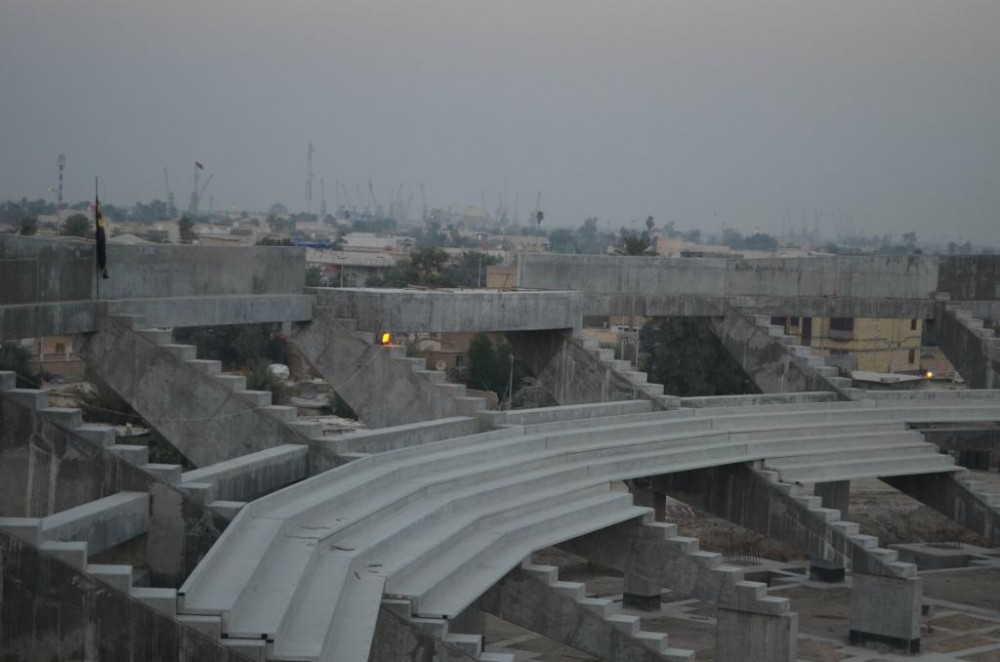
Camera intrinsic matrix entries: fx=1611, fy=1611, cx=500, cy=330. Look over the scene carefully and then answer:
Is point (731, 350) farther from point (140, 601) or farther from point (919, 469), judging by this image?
point (140, 601)

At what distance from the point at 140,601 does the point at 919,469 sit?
17.0 metres

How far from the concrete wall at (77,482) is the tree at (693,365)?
29.1 metres

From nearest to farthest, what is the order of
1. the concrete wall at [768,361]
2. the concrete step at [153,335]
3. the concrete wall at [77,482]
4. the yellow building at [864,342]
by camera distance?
the concrete wall at [77,482]
the concrete step at [153,335]
the concrete wall at [768,361]
the yellow building at [864,342]

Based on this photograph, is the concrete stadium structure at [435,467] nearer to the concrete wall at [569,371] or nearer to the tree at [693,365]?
the concrete wall at [569,371]

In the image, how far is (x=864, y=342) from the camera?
173 feet

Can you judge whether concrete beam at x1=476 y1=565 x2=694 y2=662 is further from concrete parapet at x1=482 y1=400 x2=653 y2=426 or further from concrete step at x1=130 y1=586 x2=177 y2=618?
concrete step at x1=130 y1=586 x2=177 y2=618

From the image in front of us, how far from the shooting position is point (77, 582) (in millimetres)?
11414

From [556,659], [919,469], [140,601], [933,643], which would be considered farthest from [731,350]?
[140,601]

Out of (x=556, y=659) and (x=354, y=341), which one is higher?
(x=354, y=341)

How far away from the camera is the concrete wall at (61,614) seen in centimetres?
1131

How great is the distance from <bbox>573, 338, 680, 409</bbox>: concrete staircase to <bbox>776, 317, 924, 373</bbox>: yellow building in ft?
87.6

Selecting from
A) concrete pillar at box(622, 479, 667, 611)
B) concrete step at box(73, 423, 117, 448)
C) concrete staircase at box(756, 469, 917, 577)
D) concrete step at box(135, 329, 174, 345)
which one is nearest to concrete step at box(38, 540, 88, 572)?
concrete step at box(73, 423, 117, 448)

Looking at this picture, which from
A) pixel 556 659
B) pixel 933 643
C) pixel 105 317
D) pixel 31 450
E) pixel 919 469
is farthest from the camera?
pixel 919 469

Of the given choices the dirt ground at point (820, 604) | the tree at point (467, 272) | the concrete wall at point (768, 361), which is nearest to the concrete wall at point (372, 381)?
the dirt ground at point (820, 604)
